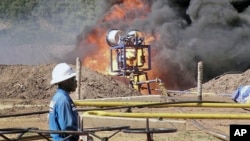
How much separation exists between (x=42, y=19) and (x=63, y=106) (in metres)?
Result: 73.8

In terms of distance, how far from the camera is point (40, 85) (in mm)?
23562

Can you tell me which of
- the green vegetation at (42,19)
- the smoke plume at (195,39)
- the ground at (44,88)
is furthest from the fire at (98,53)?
the green vegetation at (42,19)

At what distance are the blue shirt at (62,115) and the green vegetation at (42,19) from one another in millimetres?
63786

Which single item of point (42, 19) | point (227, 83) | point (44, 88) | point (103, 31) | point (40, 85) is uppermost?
point (42, 19)

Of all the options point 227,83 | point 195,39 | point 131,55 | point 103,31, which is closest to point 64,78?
point 131,55

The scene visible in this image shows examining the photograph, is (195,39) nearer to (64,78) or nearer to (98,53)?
(98,53)

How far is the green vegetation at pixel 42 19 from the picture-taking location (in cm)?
7244

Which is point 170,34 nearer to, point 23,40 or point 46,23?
point 23,40

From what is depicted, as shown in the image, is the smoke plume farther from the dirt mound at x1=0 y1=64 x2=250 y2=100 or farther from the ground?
the dirt mound at x1=0 y1=64 x2=250 y2=100

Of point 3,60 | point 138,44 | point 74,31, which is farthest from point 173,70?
point 74,31

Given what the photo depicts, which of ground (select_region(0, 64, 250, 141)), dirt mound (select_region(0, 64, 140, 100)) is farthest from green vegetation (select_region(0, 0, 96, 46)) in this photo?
dirt mound (select_region(0, 64, 140, 100))

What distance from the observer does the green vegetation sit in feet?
238

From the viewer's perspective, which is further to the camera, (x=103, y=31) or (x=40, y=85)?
(x=103, y=31)

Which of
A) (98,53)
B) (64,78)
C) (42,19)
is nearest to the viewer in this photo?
(64,78)
